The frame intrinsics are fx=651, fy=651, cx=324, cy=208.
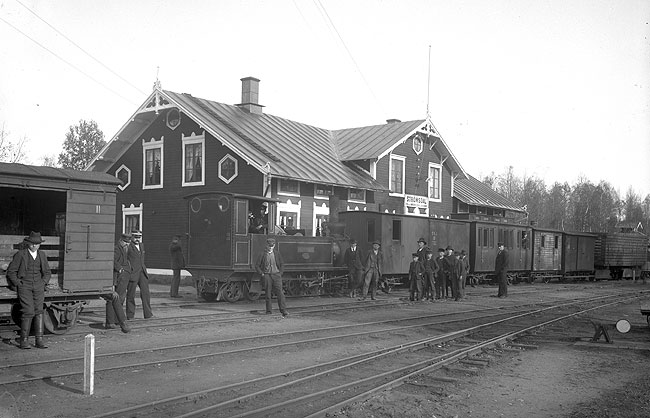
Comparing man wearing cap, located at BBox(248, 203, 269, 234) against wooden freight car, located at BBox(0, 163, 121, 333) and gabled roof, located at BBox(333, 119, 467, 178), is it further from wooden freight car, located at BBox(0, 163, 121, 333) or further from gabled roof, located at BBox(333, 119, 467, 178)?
gabled roof, located at BBox(333, 119, 467, 178)

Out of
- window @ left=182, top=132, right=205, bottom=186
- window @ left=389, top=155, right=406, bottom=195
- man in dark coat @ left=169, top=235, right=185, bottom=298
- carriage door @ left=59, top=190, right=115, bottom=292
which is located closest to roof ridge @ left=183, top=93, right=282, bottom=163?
window @ left=182, top=132, right=205, bottom=186

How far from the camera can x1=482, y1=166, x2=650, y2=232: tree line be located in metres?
84.0

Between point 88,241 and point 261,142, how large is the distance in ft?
50.2

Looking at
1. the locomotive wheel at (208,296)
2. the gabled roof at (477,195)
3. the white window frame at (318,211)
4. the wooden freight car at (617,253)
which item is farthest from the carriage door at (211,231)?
the wooden freight car at (617,253)

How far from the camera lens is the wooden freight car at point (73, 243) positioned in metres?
11.3

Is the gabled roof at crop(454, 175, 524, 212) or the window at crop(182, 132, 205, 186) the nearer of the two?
the window at crop(182, 132, 205, 186)

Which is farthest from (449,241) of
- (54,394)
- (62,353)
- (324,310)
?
(54,394)

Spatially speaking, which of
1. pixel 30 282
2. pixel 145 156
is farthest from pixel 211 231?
pixel 145 156

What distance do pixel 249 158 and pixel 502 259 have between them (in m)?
9.63

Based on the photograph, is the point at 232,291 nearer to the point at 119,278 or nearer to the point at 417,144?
the point at 119,278

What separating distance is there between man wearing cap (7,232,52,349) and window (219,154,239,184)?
14.9 m

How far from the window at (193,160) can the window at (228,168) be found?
1.00 meters

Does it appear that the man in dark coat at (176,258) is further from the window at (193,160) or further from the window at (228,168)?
the window at (193,160)

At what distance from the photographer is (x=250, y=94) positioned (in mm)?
30422
